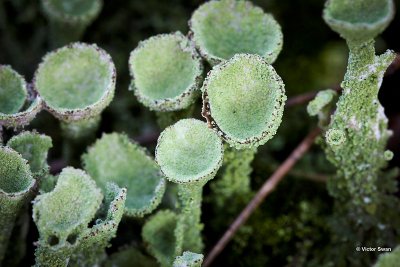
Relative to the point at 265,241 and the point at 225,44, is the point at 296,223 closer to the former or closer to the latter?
the point at 265,241

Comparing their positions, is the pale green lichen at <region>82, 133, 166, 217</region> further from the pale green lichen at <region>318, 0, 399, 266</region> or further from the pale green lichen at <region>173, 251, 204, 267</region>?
the pale green lichen at <region>318, 0, 399, 266</region>

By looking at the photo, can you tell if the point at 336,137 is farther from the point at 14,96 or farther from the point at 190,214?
the point at 14,96

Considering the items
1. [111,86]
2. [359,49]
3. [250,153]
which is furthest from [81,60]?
[359,49]

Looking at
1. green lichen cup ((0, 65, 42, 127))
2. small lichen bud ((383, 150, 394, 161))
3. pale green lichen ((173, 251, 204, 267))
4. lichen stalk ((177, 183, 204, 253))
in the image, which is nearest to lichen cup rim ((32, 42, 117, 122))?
green lichen cup ((0, 65, 42, 127))

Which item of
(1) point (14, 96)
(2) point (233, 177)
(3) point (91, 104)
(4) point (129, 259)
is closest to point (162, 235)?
(4) point (129, 259)

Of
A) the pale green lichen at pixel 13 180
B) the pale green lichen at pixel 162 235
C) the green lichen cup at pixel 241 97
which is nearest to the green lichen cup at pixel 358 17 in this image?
the green lichen cup at pixel 241 97

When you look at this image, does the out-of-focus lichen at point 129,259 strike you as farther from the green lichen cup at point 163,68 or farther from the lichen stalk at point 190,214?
the green lichen cup at point 163,68
